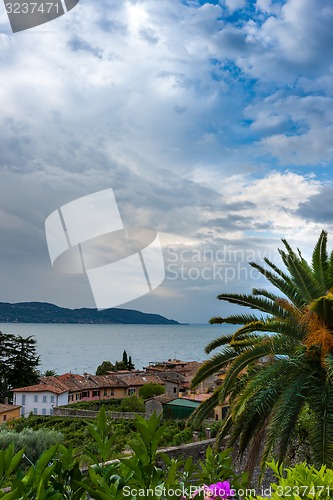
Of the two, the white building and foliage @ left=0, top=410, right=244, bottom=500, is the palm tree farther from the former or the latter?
the white building

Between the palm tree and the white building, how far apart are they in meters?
51.8

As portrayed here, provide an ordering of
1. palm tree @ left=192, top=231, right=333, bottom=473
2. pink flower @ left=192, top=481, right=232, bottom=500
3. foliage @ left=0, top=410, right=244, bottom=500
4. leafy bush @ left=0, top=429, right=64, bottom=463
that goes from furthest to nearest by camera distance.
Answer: leafy bush @ left=0, top=429, right=64, bottom=463
palm tree @ left=192, top=231, right=333, bottom=473
pink flower @ left=192, top=481, right=232, bottom=500
foliage @ left=0, top=410, right=244, bottom=500

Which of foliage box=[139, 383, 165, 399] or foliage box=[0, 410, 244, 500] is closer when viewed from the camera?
foliage box=[0, 410, 244, 500]

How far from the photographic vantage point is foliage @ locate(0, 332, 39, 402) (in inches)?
2280

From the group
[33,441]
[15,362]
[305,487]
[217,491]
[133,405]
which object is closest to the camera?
[305,487]

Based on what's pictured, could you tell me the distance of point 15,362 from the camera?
59.2 metres

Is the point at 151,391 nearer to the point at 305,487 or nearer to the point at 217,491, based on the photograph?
the point at 217,491

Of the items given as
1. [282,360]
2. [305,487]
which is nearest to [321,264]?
[282,360]

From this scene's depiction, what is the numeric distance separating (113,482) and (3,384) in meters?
63.5

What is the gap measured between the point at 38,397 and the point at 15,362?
5732 millimetres

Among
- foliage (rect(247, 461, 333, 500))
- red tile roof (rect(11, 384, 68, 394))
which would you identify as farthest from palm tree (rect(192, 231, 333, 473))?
red tile roof (rect(11, 384, 68, 394))

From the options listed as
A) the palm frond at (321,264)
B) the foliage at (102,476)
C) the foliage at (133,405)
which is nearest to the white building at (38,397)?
the foliage at (133,405)

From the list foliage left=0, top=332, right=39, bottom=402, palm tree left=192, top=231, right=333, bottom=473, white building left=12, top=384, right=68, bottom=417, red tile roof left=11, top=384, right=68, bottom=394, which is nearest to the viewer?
palm tree left=192, top=231, right=333, bottom=473

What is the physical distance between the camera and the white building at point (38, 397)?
182 ft
